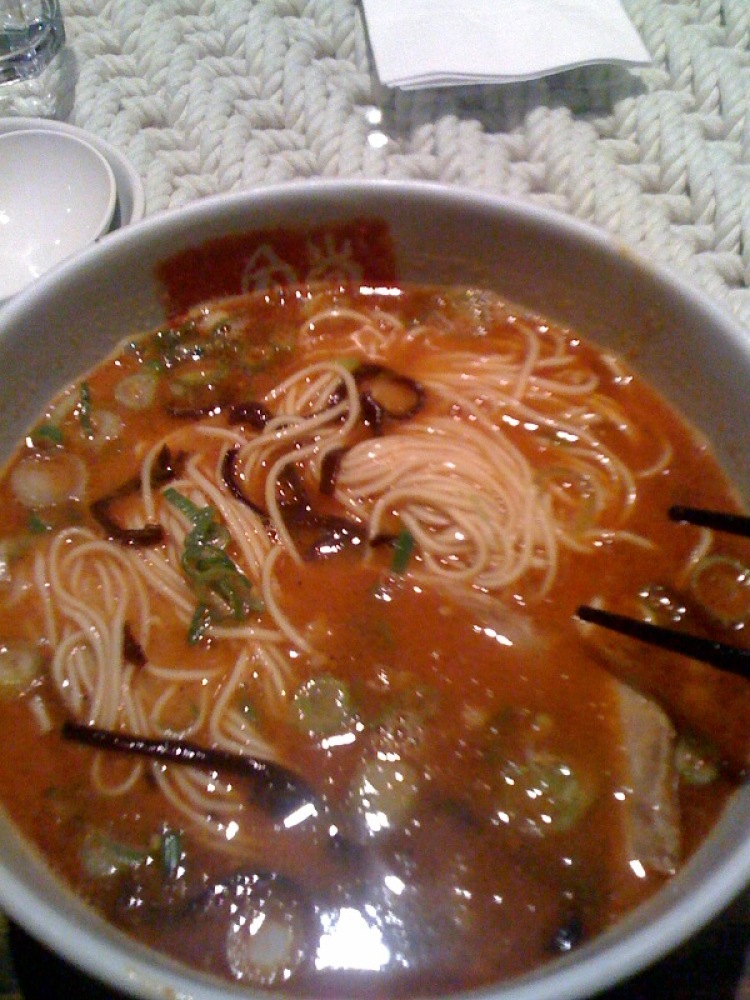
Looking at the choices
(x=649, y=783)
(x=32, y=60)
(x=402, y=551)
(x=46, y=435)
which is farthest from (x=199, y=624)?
(x=32, y=60)

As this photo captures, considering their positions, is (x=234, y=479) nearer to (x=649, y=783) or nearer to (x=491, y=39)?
(x=649, y=783)

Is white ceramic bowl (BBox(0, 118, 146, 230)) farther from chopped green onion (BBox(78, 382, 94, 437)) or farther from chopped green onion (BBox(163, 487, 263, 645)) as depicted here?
chopped green onion (BBox(163, 487, 263, 645))

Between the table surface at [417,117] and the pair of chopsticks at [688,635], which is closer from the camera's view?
the pair of chopsticks at [688,635]

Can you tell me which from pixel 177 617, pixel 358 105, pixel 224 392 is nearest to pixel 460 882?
pixel 177 617

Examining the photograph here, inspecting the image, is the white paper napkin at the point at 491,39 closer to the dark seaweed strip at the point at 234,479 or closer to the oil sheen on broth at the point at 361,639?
the oil sheen on broth at the point at 361,639

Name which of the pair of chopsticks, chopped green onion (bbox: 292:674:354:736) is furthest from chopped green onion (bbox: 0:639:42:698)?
the pair of chopsticks

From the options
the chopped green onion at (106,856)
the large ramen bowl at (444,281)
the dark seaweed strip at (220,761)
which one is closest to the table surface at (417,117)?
the large ramen bowl at (444,281)
